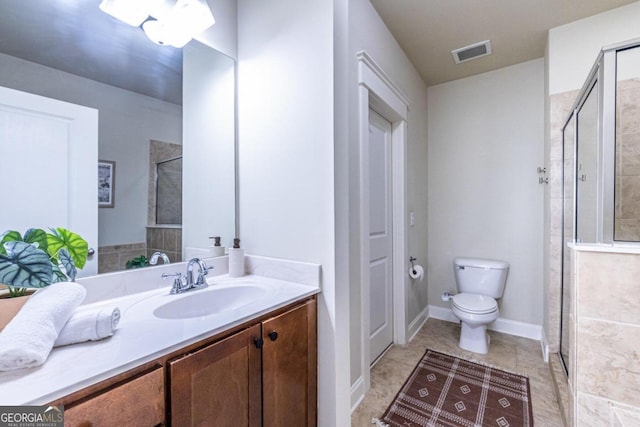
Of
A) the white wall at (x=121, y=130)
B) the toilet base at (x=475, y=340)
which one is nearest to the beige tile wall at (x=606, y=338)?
the toilet base at (x=475, y=340)

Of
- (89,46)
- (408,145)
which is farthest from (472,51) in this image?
(89,46)

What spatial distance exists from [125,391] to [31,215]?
0.76 meters

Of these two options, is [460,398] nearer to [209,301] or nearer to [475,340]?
[475,340]

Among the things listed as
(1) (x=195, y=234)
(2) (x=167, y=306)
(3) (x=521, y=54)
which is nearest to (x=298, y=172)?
(1) (x=195, y=234)

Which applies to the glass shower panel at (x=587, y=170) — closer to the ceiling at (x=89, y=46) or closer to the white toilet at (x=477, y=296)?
the white toilet at (x=477, y=296)

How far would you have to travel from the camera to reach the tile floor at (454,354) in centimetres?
158

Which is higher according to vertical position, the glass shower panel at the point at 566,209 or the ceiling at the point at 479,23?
the ceiling at the point at 479,23

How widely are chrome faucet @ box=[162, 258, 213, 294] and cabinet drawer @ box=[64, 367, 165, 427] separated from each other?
0.55 metres

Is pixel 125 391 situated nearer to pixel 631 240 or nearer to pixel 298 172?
pixel 298 172

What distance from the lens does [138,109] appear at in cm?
129

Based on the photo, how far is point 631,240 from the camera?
1.04m

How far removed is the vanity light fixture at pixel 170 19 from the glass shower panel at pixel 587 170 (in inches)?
70.4

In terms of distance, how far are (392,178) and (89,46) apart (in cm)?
198

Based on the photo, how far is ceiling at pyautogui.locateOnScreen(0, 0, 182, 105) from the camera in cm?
99
